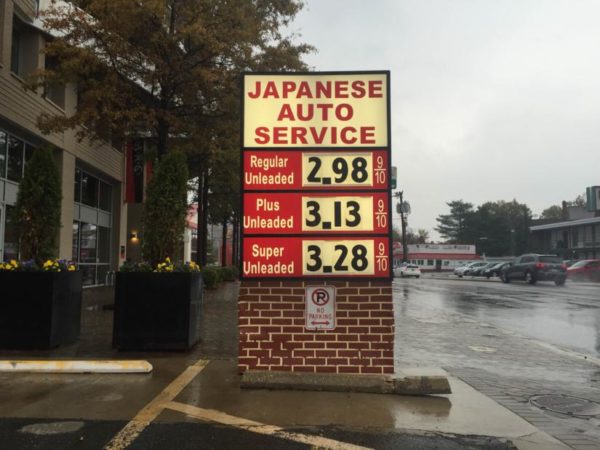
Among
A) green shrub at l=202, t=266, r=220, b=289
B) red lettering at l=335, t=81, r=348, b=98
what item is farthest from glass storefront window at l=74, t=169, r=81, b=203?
red lettering at l=335, t=81, r=348, b=98

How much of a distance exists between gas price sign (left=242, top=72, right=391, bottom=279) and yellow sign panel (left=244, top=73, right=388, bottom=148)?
1 centimetres

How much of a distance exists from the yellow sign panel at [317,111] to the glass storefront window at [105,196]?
18.9 metres

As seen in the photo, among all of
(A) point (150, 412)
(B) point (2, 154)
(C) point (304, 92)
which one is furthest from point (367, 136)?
(B) point (2, 154)

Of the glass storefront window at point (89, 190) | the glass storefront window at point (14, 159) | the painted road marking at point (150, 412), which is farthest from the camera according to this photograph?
the glass storefront window at point (89, 190)

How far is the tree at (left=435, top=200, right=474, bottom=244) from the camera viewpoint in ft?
366

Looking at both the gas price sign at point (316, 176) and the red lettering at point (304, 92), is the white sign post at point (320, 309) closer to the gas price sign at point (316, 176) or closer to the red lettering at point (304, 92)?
the gas price sign at point (316, 176)

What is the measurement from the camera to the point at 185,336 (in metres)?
7.16

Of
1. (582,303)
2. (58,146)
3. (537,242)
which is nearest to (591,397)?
(582,303)

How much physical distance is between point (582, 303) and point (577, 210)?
6500 centimetres

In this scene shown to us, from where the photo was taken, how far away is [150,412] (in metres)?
4.51

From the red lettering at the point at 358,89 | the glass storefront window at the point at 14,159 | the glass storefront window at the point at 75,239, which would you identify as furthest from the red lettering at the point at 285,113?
the glass storefront window at the point at 75,239

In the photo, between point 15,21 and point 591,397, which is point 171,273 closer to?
point 591,397

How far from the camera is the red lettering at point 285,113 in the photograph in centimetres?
581

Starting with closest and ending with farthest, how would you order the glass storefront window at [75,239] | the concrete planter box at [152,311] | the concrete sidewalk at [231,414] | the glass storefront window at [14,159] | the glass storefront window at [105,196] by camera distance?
the concrete sidewalk at [231,414]
the concrete planter box at [152,311]
the glass storefront window at [14,159]
the glass storefront window at [75,239]
the glass storefront window at [105,196]
